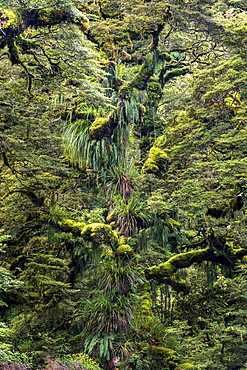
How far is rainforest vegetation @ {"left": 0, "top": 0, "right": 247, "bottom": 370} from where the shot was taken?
778 centimetres

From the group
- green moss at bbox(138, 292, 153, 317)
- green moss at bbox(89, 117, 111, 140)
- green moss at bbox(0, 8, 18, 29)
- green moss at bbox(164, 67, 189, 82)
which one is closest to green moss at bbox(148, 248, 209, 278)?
green moss at bbox(138, 292, 153, 317)

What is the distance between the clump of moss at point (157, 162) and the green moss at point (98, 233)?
177cm

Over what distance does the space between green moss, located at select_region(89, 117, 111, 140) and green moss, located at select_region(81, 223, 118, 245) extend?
2.38 m

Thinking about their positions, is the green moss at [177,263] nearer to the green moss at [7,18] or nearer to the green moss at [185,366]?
the green moss at [185,366]

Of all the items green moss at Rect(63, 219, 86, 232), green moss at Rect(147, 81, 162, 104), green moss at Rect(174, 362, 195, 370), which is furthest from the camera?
green moss at Rect(147, 81, 162, 104)

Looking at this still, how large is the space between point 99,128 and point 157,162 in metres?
1.63

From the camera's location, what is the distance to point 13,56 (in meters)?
6.31

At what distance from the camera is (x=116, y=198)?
9789 mm

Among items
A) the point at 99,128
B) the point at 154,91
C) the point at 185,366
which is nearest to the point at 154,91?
the point at 154,91

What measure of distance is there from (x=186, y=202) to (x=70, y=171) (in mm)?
2868

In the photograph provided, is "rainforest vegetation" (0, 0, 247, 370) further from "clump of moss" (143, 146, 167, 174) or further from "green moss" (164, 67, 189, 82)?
"green moss" (164, 67, 189, 82)

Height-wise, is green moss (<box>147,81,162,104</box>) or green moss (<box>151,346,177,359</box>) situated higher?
green moss (<box>147,81,162,104</box>)

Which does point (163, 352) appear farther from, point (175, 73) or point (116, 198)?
point (175, 73)

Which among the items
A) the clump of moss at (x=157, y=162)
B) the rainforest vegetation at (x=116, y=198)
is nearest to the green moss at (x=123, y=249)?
the rainforest vegetation at (x=116, y=198)
